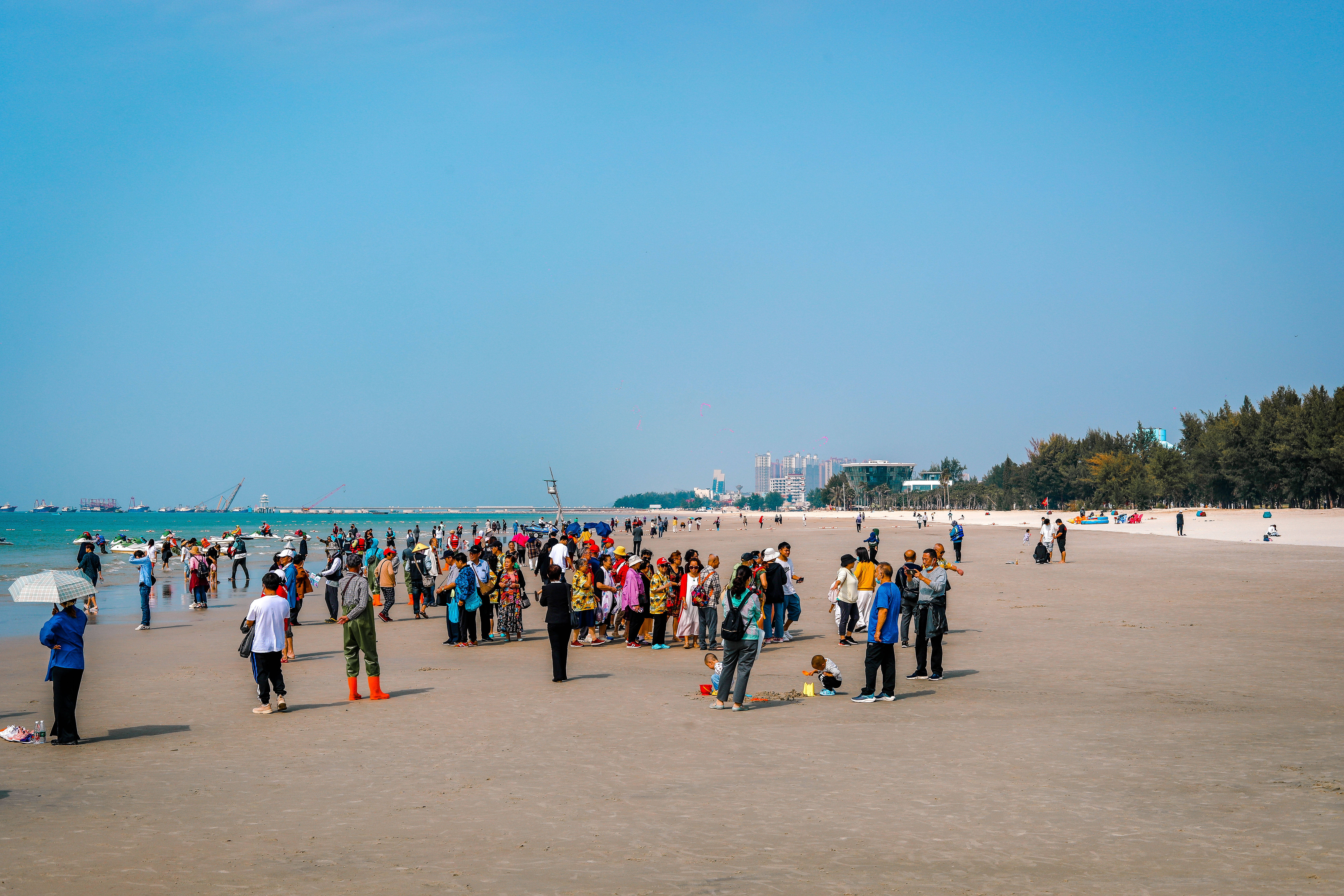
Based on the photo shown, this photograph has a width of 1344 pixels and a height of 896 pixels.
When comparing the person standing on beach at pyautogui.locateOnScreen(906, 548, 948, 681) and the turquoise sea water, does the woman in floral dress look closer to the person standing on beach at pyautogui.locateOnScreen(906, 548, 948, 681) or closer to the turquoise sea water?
the person standing on beach at pyautogui.locateOnScreen(906, 548, 948, 681)

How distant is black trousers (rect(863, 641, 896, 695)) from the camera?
11.9 meters

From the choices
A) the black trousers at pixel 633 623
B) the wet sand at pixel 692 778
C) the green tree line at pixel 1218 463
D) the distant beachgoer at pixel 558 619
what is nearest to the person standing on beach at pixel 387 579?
the wet sand at pixel 692 778

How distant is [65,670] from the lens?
10195 millimetres

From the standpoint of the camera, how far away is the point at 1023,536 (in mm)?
Result: 64875

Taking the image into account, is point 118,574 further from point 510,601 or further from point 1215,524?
point 1215,524

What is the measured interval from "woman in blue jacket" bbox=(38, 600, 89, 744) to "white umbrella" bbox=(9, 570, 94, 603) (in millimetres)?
291

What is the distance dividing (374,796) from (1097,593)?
Answer: 22.3 m

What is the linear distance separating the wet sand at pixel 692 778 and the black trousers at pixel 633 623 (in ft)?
3.44

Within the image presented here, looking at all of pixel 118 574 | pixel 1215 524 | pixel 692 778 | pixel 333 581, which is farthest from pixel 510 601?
pixel 1215 524

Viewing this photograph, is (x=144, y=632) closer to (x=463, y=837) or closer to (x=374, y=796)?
(x=374, y=796)

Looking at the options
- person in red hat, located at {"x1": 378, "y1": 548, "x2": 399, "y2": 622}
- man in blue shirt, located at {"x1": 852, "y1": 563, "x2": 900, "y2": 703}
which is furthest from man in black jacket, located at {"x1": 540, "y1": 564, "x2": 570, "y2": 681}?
person in red hat, located at {"x1": 378, "y1": 548, "x2": 399, "y2": 622}

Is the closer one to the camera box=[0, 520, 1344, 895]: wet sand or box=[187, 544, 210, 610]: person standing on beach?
box=[0, 520, 1344, 895]: wet sand

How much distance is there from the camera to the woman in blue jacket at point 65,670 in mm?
10109

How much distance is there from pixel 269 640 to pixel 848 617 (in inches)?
401
